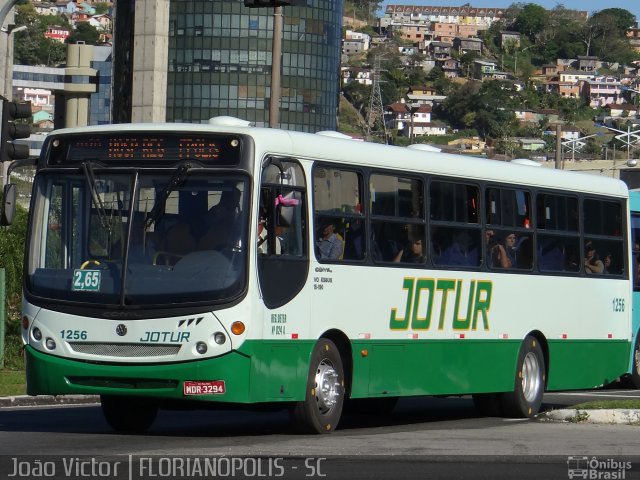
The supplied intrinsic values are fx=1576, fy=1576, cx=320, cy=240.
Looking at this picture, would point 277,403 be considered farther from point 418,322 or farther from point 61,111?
point 61,111

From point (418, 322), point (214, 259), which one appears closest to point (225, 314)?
point (214, 259)

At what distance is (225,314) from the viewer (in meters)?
13.7

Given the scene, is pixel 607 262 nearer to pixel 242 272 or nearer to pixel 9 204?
pixel 242 272

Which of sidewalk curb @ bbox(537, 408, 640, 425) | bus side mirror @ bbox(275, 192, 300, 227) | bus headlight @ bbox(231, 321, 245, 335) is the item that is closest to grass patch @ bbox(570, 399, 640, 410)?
sidewalk curb @ bbox(537, 408, 640, 425)

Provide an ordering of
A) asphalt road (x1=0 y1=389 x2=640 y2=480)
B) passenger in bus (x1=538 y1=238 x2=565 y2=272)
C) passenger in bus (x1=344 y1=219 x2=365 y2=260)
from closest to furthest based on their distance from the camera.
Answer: asphalt road (x1=0 y1=389 x2=640 y2=480)
passenger in bus (x1=344 y1=219 x2=365 y2=260)
passenger in bus (x1=538 y1=238 x2=565 y2=272)

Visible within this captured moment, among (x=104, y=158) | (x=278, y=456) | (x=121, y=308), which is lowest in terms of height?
(x=278, y=456)

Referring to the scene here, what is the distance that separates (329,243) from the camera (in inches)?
591

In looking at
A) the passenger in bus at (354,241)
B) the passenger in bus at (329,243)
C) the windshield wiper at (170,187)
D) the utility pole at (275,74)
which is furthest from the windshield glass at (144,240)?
the utility pole at (275,74)

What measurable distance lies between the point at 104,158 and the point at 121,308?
148 centimetres

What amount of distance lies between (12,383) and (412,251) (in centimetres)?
831

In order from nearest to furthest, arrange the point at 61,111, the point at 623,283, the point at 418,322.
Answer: the point at 418,322
the point at 623,283
the point at 61,111

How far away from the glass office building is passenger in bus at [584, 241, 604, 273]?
115636 millimetres

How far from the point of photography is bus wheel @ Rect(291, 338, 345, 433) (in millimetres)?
14445

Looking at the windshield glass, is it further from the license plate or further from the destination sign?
the license plate
